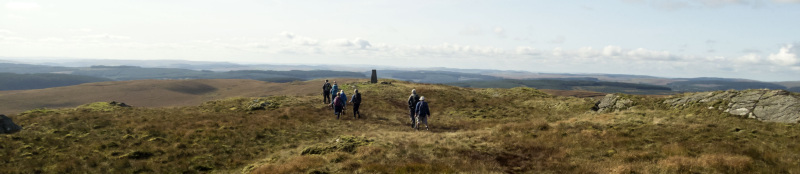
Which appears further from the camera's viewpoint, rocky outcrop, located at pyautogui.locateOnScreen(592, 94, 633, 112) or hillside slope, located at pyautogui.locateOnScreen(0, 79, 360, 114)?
hillside slope, located at pyautogui.locateOnScreen(0, 79, 360, 114)

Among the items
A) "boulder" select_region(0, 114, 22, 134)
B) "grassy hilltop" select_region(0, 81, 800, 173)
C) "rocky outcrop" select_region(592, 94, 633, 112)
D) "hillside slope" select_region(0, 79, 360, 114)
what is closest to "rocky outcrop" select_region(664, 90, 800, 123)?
"grassy hilltop" select_region(0, 81, 800, 173)

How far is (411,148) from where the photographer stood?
48.2ft

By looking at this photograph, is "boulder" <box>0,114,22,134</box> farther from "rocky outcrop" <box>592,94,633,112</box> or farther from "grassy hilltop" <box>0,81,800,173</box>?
"rocky outcrop" <box>592,94,633,112</box>

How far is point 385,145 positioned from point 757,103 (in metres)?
20.9

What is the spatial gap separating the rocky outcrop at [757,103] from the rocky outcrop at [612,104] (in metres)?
3.14

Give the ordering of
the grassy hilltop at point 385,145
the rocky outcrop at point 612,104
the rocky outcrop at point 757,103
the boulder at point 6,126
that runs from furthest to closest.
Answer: the rocky outcrop at point 612,104 → the rocky outcrop at point 757,103 → the boulder at point 6,126 → the grassy hilltop at point 385,145

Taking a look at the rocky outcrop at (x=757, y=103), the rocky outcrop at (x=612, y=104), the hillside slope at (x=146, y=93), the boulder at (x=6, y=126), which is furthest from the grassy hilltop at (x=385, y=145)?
the hillside slope at (x=146, y=93)

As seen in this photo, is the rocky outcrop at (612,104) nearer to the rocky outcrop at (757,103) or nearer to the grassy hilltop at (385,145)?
the grassy hilltop at (385,145)

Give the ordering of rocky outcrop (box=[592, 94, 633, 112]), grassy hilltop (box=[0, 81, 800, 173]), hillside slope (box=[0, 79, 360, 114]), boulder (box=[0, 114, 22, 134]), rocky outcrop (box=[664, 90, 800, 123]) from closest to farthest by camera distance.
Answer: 1. grassy hilltop (box=[0, 81, 800, 173])
2. boulder (box=[0, 114, 22, 134])
3. rocky outcrop (box=[664, 90, 800, 123])
4. rocky outcrop (box=[592, 94, 633, 112])
5. hillside slope (box=[0, 79, 360, 114])

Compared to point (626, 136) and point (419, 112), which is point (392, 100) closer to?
point (419, 112)

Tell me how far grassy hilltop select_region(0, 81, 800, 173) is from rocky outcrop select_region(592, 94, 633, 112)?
1.46 m

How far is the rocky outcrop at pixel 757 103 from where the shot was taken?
17.4 metres

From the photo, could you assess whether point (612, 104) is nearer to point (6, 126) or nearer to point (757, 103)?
point (757, 103)

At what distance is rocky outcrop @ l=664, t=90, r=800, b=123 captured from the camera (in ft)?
57.2
